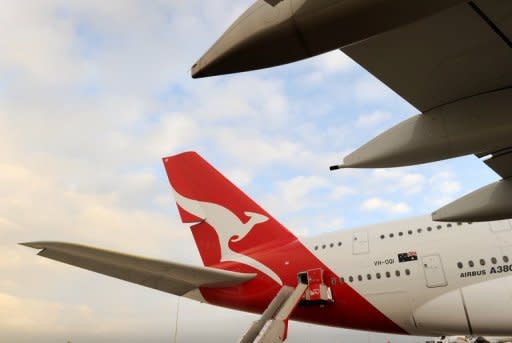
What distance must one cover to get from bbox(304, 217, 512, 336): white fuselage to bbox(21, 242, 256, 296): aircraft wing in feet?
10.4

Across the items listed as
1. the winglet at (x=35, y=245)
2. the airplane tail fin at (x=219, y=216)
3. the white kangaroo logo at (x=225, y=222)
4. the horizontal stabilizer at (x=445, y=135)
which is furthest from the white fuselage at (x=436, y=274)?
the winglet at (x=35, y=245)

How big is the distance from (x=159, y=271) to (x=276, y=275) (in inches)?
136

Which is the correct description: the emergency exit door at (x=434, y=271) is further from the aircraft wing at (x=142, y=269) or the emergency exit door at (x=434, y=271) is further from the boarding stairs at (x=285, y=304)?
the aircraft wing at (x=142, y=269)

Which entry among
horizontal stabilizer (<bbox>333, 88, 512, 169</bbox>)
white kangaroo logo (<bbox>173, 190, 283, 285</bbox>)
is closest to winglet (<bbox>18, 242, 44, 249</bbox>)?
white kangaroo logo (<bbox>173, 190, 283, 285</bbox>)

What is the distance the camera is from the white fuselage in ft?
29.9

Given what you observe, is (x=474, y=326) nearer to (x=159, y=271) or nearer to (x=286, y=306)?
(x=286, y=306)

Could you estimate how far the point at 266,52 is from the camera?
2480 millimetres

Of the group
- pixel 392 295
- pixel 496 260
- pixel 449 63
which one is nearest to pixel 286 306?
pixel 392 295

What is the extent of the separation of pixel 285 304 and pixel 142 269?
371cm

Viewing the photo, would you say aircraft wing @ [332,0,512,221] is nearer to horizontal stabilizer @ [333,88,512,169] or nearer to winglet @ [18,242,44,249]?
horizontal stabilizer @ [333,88,512,169]

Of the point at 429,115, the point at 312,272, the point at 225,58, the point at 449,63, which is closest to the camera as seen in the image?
the point at 225,58

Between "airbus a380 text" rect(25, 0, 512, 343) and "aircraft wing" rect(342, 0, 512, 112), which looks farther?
"aircraft wing" rect(342, 0, 512, 112)

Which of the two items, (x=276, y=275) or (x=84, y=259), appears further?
(x=276, y=275)

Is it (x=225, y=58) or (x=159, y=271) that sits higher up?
(x=225, y=58)
